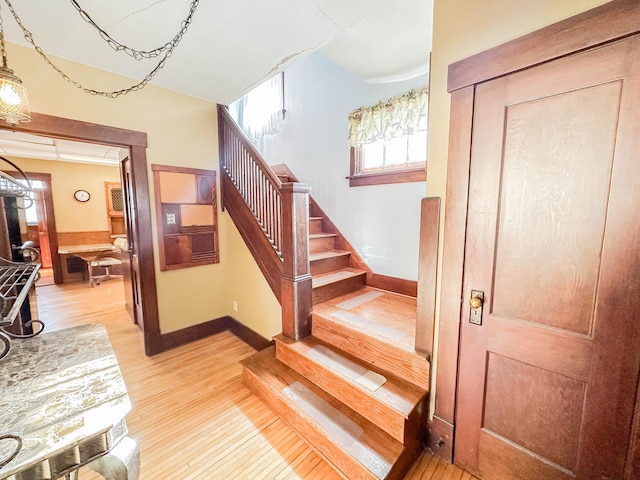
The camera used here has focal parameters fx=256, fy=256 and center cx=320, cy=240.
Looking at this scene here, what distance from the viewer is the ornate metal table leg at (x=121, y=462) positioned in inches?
33.5

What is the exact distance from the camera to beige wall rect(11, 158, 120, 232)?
521 centimetres

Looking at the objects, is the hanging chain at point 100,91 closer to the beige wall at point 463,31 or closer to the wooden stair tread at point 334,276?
the beige wall at point 463,31

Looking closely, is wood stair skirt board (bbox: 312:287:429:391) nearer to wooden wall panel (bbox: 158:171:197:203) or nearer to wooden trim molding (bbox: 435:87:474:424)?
wooden trim molding (bbox: 435:87:474:424)

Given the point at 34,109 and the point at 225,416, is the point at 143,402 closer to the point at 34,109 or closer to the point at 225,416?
the point at 225,416

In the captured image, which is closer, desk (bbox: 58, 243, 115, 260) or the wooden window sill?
the wooden window sill

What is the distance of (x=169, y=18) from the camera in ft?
5.19

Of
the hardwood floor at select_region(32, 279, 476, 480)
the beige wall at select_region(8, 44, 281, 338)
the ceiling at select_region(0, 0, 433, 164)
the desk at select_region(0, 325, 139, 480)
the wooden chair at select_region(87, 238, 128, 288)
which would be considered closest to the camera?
the desk at select_region(0, 325, 139, 480)

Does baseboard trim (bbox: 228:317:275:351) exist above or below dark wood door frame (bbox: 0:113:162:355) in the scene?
below

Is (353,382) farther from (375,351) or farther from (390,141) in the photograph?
(390,141)

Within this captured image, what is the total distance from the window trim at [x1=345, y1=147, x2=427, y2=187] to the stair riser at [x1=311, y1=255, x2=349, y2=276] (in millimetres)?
876

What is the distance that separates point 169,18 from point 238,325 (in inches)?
106

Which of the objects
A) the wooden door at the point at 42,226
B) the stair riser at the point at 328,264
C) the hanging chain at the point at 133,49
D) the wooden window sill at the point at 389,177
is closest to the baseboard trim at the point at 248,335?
the stair riser at the point at 328,264

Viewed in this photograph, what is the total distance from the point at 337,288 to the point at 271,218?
94 centimetres

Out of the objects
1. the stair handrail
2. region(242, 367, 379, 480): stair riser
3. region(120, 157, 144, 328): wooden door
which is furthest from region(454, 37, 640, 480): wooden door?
region(120, 157, 144, 328): wooden door
